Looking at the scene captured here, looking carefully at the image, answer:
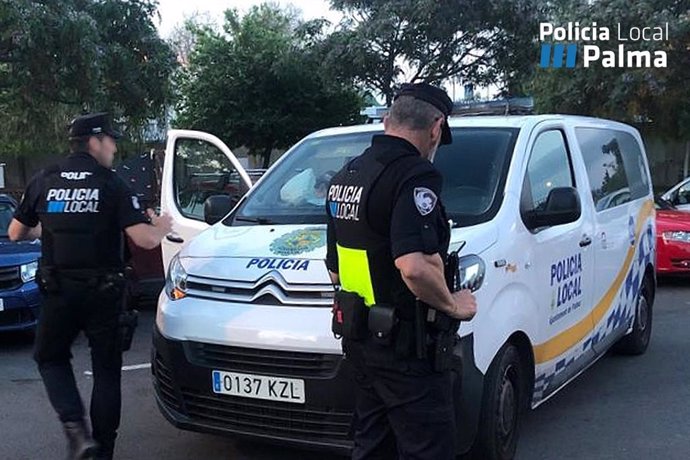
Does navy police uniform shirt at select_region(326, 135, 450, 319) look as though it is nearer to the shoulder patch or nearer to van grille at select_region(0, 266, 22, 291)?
the shoulder patch

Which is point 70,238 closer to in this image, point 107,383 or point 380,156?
point 107,383

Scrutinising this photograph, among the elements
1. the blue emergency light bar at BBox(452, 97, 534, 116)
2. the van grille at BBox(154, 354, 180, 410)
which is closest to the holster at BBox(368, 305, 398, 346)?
the van grille at BBox(154, 354, 180, 410)

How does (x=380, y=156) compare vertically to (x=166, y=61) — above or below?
below

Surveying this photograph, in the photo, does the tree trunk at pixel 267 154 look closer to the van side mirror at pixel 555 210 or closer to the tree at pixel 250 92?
the tree at pixel 250 92

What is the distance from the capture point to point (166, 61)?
49.0 feet

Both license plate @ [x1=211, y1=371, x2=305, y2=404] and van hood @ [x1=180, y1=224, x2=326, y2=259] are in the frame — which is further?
van hood @ [x1=180, y1=224, x2=326, y2=259]

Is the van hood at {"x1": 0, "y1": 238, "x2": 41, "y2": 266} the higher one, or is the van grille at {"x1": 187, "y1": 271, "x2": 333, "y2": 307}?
the van grille at {"x1": 187, "y1": 271, "x2": 333, "y2": 307}

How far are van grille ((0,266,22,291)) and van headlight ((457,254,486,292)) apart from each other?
4817 mm

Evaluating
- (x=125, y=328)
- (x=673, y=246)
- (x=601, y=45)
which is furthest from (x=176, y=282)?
(x=601, y=45)

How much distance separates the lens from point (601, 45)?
58.6 ft

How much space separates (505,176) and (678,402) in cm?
218

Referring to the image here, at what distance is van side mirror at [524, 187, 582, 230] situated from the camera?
428 cm

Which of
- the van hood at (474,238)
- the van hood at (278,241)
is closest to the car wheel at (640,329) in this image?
the van hood at (474,238)

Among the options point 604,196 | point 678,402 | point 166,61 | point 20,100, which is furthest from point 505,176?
point 20,100
